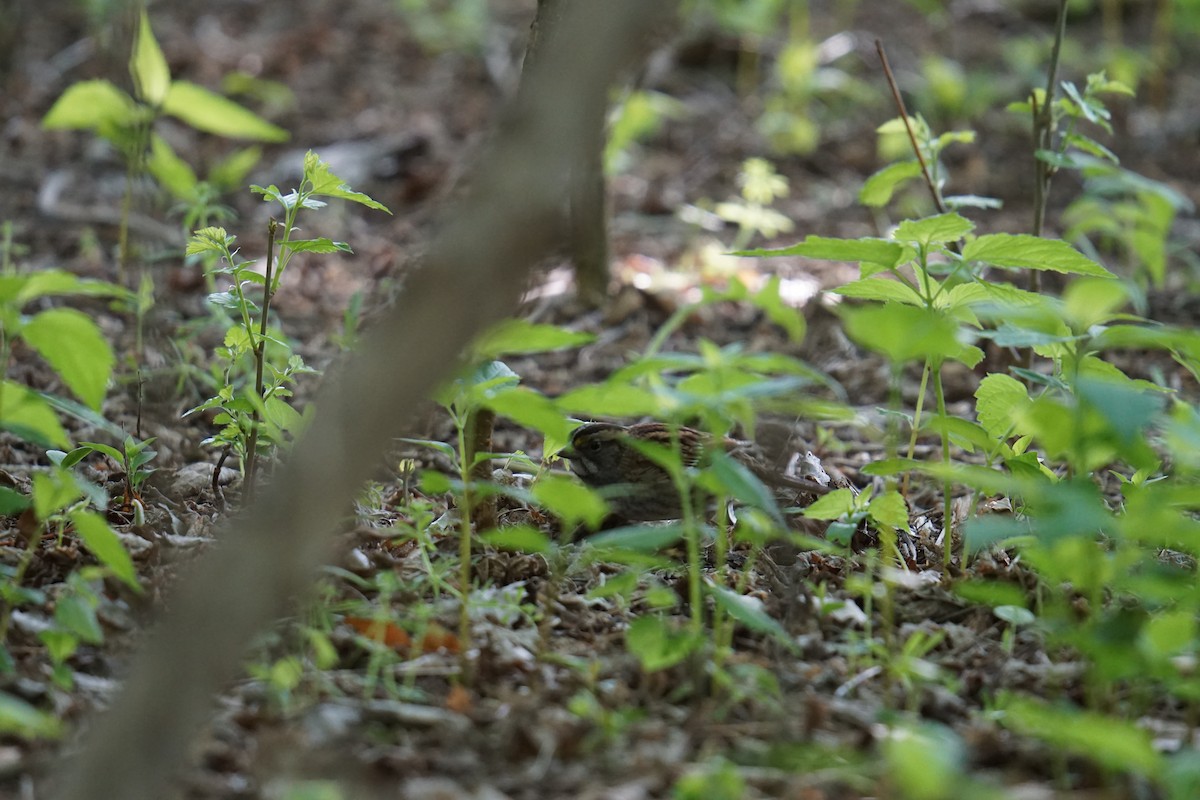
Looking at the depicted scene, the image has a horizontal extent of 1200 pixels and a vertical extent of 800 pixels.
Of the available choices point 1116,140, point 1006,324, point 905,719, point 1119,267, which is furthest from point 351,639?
point 1116,140

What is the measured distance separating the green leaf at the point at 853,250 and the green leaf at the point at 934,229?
37 millimetres

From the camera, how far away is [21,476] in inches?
118

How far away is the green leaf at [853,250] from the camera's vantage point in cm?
222

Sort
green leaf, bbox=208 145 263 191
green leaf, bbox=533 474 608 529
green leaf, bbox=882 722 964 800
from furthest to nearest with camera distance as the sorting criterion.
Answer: green leaf, bbox=208 145 263 191
green leaf, bbox=533 474 608 529
green leaf, bbox=882 722 964 800

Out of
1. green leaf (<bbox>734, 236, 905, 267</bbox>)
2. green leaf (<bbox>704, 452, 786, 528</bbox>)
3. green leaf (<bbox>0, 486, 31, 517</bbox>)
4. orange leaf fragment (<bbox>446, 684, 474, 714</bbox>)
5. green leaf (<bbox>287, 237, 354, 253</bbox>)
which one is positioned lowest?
orange leaf fragment (<bbox>446, 684, 474, 714</bbox>)

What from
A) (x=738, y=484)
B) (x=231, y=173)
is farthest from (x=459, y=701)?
(x=231, y=173)

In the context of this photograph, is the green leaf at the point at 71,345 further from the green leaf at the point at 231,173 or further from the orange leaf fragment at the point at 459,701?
the green leaf at the point at 231,173

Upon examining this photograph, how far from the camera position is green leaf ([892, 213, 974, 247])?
2.25m

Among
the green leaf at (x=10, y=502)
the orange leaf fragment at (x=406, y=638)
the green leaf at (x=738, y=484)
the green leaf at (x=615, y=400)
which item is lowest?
the orange leaf fragment at (x=406, y=638)

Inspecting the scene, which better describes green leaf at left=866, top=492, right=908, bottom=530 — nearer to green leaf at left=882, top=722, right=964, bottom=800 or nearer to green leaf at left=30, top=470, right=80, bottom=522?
green leaf at left=882, top=722, right=964, bottom=800

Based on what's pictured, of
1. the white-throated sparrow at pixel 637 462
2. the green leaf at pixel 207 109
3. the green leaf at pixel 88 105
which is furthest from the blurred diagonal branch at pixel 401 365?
the green leaf at pixel 88 105

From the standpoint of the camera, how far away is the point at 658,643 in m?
1.96

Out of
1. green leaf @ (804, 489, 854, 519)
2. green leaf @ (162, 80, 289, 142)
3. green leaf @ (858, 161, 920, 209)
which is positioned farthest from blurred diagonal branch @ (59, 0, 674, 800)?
green leaf @ (162, 80, 289, 142)

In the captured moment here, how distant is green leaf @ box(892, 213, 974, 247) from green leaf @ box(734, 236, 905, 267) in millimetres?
37
